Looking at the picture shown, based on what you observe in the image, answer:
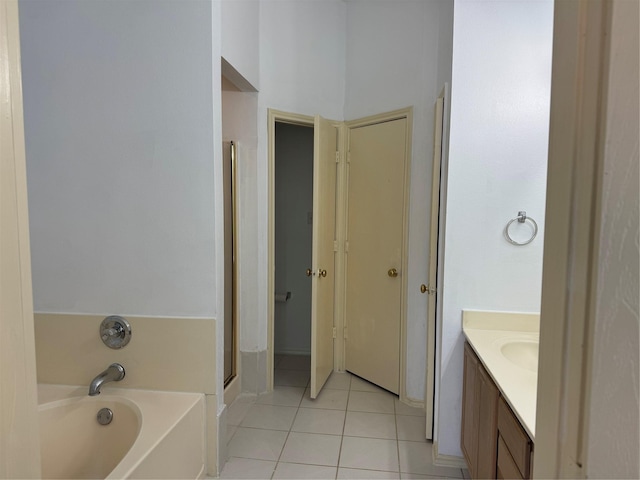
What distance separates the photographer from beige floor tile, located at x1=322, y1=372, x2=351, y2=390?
3.08m

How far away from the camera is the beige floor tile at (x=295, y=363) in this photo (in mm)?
3500

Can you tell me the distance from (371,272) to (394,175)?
2.59ft

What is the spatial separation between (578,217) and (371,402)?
2.73 m

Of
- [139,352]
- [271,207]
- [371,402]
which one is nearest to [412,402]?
[371,402]

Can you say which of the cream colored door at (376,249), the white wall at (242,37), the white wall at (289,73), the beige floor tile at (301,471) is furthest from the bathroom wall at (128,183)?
the cream colored door at (376,249)

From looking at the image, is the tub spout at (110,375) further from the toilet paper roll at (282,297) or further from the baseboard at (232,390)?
the toilet paper roll at (282,297)

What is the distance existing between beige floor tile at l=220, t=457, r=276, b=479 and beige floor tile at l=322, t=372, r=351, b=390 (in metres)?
1.02

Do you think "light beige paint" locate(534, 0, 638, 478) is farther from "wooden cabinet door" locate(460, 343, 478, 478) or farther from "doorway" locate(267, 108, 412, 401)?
"doorway" locate(267, 108, 412, 401)

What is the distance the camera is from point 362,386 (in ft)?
10.2

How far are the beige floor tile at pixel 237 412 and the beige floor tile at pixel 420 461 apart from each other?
1.07 meters

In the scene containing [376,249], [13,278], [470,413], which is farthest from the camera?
[376,249]

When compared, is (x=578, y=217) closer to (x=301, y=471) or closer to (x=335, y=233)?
(x=301, y=471)

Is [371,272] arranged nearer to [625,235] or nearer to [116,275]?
[116,275]

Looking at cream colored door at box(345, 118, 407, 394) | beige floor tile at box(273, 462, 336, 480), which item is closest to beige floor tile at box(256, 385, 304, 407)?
cream colored door at box(345, 118, 407, 394)
